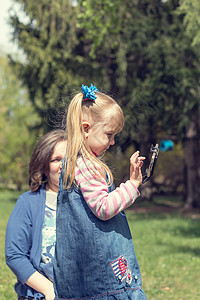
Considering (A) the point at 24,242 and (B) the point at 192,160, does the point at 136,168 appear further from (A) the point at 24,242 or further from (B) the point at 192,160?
(B) the point at 192,160

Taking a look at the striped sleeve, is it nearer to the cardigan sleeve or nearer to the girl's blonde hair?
the girl's blonde hair

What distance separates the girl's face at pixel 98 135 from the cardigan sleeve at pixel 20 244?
2.30 ft

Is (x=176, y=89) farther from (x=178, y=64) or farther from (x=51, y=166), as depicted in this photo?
(x=51, y=166)

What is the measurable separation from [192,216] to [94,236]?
16383mm

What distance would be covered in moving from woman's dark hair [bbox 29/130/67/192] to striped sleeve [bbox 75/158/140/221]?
753 millimetres

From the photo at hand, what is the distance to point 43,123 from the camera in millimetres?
21656

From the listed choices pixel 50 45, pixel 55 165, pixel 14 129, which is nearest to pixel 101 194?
pixel 55 165

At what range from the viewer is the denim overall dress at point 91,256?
2.24 meters

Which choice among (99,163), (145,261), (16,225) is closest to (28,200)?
(16,225)

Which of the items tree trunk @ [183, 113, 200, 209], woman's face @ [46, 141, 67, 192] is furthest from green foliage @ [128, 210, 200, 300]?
woman's face @ [46, 141, 67, 192]

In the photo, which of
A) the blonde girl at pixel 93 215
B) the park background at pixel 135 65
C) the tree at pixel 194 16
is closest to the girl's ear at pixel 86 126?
the blonde girl at pixel 93 215

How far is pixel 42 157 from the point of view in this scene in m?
3.03

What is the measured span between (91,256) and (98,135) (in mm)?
589

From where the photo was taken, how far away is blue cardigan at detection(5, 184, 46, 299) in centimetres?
270
